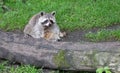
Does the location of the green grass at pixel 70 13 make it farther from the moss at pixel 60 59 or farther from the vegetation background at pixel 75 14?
the moss at pixel 60 59

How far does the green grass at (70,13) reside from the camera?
27.7ft

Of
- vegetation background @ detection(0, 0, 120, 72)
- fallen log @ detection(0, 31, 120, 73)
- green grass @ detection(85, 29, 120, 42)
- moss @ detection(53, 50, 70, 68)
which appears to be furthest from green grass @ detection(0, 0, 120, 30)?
moss @ detection(53, 50, 70, 68)

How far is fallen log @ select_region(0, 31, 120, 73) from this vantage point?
5.41 metres

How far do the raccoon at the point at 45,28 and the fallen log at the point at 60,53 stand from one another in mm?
1413

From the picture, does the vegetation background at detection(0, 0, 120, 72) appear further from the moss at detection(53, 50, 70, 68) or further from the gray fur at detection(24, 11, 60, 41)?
the moss at detection(53, 50, 70, 68)

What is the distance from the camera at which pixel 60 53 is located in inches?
227

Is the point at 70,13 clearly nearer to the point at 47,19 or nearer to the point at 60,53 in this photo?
the point at 47,19

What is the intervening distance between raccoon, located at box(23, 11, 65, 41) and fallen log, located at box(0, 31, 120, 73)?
1.41 metres

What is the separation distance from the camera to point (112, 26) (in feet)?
27.1

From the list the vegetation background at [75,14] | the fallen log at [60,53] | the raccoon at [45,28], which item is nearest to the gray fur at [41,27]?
the raccoon at [45,28]


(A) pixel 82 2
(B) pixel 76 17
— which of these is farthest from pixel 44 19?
(A) pixel 82 2

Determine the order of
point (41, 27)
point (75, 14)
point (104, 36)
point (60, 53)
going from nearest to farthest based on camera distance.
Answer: point (60, 53) < point (104, 36) < point (41, 27) < point (75, 14)

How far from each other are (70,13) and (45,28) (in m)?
1.38

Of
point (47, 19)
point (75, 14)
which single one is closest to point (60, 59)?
point (47, 19)
